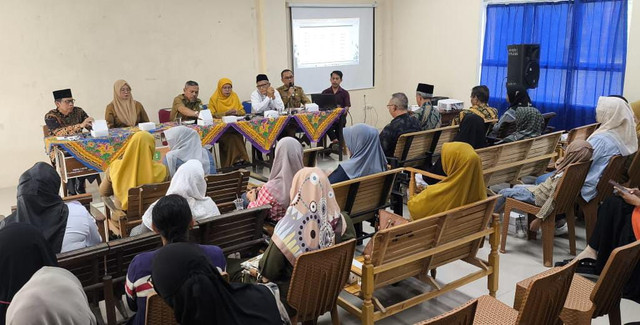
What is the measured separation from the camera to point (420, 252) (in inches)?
110

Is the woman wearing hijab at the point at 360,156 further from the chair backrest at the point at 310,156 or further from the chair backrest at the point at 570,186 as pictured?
the chair backrest at the point at 570,186

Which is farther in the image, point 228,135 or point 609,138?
point 228,135

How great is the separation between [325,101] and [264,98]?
2.61ft

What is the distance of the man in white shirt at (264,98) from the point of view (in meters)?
6.77

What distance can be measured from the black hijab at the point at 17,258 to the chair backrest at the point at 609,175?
3.52 metres

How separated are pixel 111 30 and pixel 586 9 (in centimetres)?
595

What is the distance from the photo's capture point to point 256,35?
7.88m

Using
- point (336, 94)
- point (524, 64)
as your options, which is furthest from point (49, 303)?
point (524, 64)

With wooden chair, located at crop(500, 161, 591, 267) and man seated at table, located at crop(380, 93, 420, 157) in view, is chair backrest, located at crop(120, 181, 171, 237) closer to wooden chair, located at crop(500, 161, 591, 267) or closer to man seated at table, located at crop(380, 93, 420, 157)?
man seated at table, located at crop(380, 93, 420, 157)

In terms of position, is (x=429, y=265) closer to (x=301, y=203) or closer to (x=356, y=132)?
(x=301, y=203)

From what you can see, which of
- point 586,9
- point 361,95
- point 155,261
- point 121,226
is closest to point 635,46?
point 586,9

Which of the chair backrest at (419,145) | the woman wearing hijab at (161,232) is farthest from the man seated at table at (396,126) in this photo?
the woman wearing hijab at (161,232)

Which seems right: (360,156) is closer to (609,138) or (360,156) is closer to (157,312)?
(609,138)

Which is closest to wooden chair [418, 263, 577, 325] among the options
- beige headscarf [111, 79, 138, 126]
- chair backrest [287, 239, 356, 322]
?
chair backrest [287, 239, 356, 322]
